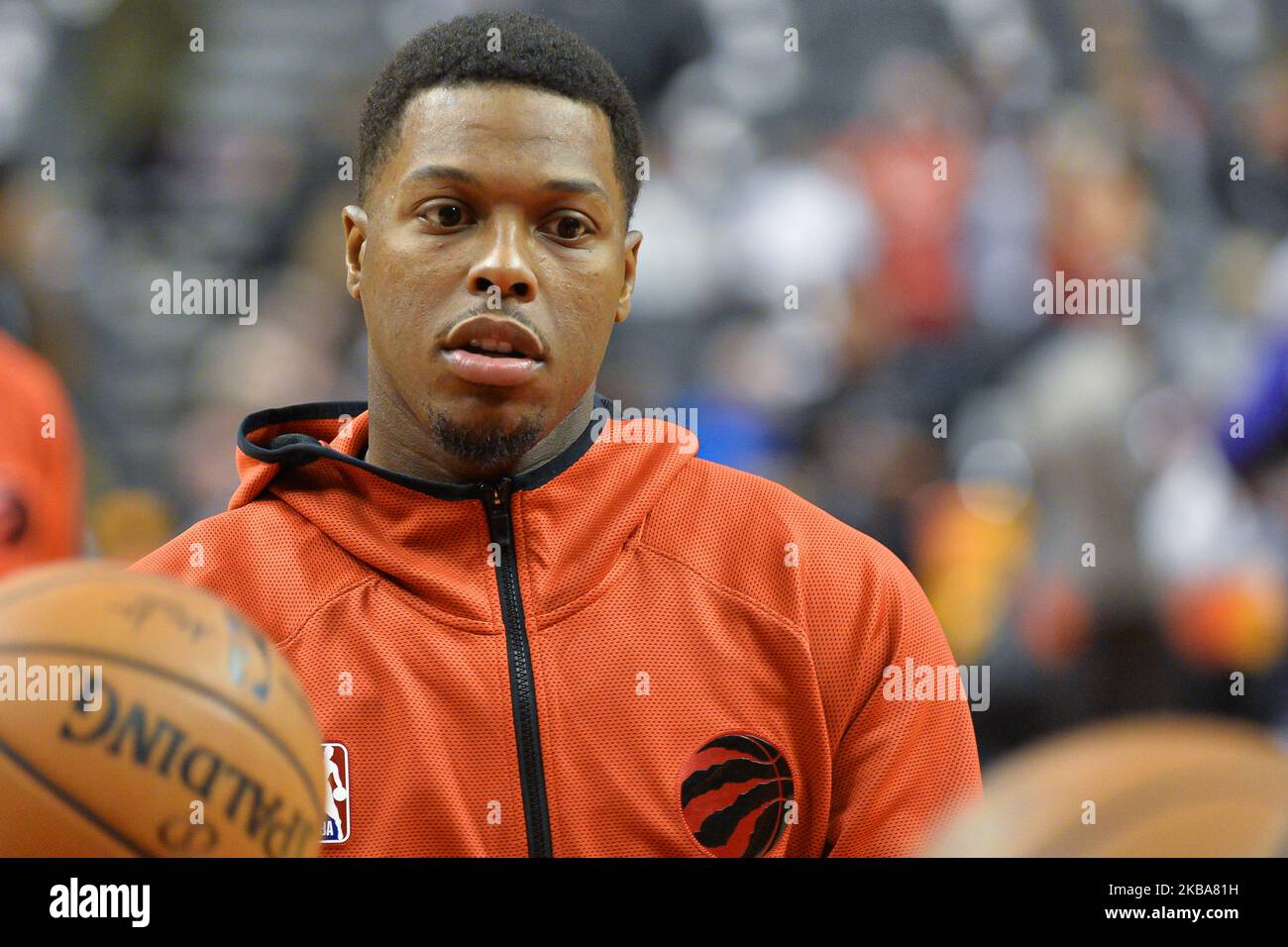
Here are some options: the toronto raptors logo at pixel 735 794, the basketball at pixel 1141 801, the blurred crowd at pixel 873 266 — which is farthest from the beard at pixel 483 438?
the blurred crowd at pixel 873 266

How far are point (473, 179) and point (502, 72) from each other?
12 centimetres

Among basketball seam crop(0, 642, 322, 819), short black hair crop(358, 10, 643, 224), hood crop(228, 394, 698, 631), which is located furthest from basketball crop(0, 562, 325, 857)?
short black hair crop(358, 10, 643, 224)

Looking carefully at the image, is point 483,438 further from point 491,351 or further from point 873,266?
point 873,266

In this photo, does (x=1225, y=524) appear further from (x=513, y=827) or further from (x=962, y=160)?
(x=513, y=827)

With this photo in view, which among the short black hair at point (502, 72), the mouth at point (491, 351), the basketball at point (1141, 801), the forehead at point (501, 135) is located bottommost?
the basketball at point (1141, 801)

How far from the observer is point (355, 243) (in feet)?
6.18

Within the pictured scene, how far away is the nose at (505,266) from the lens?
5.57 ft

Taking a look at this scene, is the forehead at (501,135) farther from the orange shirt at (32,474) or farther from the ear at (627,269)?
the orange shirt at (32,474)

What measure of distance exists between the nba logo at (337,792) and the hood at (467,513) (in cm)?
17

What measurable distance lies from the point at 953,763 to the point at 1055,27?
4.60m

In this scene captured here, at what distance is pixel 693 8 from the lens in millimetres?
5902

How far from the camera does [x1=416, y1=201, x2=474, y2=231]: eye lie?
1731mm
